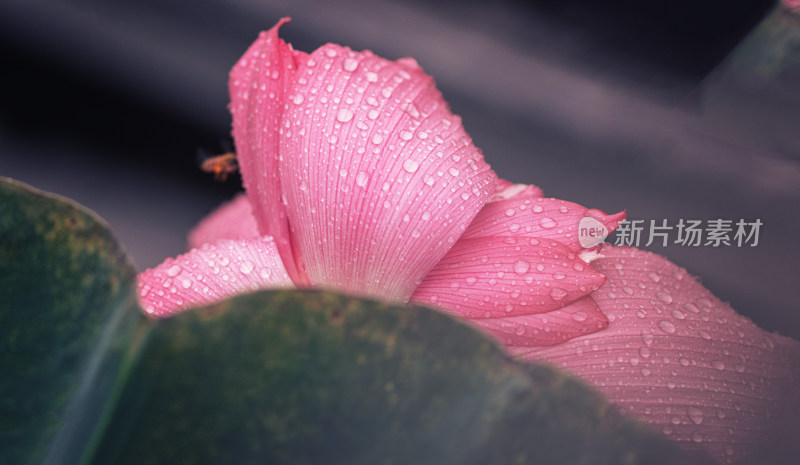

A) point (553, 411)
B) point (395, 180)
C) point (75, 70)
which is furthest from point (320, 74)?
point (75, 70)

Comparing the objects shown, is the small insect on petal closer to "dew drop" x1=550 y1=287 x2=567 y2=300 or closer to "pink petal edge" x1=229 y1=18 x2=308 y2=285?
"pink petal edge" x1=229 y1=18 x2=308 y2=285

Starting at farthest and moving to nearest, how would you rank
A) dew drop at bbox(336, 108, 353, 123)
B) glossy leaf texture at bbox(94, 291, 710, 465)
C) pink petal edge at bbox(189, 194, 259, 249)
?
pink petal edge at bbox(189, 194, 259, 249) < dew drop at bbox(336, 108, 353, 123) < glossy leaf texture at bbox(94, 291, 710, 465)

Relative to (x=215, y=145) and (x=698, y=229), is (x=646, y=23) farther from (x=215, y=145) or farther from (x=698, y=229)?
(x=215, y=145)

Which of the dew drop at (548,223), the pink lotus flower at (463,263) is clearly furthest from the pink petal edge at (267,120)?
the dew drop at (548,223)

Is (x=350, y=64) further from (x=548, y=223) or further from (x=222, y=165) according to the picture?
(x=222, y=165)

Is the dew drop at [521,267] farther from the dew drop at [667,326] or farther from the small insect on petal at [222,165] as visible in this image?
the small insect on petal at [222,165]

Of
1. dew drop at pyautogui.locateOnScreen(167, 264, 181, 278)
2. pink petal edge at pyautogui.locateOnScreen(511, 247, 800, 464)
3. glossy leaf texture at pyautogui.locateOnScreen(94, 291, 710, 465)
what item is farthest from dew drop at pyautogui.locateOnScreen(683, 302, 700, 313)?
dew drop at pyautogui.locateOnScreen(167, 264, 181, 278)

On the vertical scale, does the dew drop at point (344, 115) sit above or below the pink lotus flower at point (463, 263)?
above
